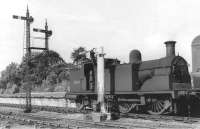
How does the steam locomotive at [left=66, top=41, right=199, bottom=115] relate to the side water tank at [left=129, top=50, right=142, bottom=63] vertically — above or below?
below

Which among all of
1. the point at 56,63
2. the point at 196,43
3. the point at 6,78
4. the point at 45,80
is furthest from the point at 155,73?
the point at 6,78

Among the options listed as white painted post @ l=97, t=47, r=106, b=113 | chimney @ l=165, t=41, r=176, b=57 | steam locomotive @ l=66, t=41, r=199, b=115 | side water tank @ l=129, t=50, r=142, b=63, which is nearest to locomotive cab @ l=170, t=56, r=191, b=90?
steam locomotive @ l=66, t=41, r=199, b=115

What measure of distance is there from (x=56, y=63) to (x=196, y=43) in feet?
93.5

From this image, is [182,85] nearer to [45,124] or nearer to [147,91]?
[147,91]

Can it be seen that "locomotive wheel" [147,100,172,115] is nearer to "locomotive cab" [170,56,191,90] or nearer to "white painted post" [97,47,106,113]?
"locomotive cab" [170,56,191,90]

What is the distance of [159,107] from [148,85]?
4.51 feet

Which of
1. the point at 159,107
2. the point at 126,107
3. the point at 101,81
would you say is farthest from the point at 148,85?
the point at 101,81

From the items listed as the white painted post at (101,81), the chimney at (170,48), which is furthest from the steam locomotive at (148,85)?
the white painted post at (101,81)

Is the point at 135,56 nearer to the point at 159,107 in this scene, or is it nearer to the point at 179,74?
the point at 179,74

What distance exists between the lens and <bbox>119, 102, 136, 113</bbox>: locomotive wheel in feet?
59.1

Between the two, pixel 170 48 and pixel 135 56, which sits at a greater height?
pixel 170 48

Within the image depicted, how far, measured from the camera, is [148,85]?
17391 mm

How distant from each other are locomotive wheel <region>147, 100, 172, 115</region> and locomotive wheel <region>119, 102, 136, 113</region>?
1.06 metres

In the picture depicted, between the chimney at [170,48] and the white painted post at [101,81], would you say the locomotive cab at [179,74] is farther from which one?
the white painted post at [101,81]
